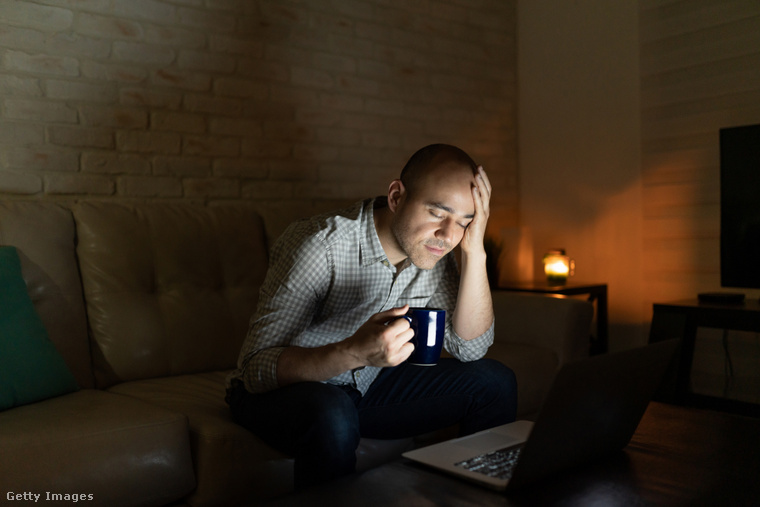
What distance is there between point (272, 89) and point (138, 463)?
5.83 feet

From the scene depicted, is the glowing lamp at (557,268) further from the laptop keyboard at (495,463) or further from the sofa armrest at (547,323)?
the laptop keyboard at (495,463)

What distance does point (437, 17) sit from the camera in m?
3.39

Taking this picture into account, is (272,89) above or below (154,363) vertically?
above

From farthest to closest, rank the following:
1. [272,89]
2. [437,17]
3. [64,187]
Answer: [437,17] → [272,89] → [64,187]

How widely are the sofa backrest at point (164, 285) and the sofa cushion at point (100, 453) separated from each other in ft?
1.42

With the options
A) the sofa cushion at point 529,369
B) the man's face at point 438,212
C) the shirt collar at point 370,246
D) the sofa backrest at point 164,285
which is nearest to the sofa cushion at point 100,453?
the sofa backrest at point 164,285

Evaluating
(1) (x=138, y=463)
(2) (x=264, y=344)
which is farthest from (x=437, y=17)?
(1) (x=138, y=463)

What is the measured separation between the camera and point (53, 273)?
1.90m

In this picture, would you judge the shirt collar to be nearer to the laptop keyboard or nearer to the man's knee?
the man's knee

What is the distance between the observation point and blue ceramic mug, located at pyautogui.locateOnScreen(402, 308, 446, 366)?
122 centimetres

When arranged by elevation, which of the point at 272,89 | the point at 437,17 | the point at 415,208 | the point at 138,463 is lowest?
the point at 138,463

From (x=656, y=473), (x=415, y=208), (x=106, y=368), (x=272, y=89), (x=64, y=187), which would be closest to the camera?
(x=656, y=473)

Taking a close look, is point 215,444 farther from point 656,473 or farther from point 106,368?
point 656,473

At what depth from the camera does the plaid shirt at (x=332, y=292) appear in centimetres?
142
